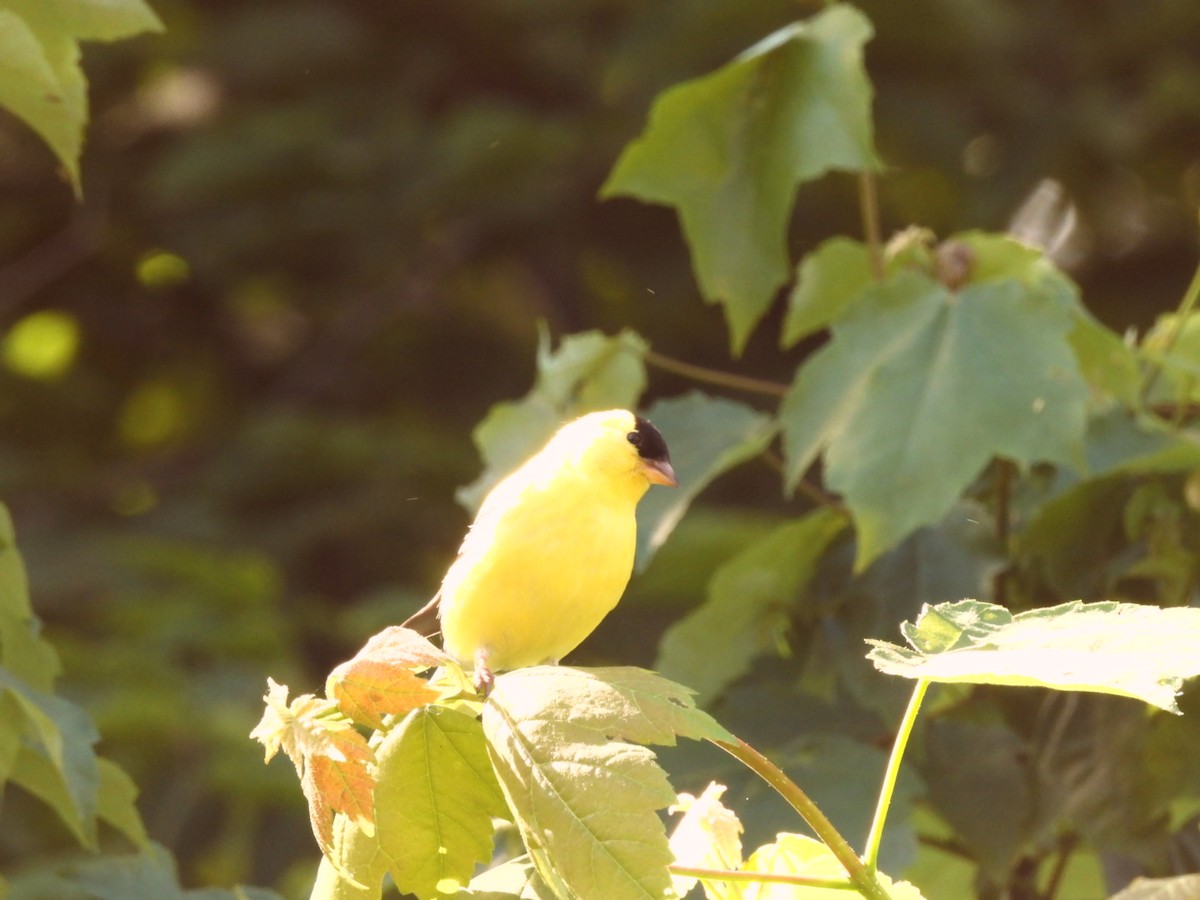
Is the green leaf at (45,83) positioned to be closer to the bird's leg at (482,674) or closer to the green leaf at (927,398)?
the bird's leg at (482,674)

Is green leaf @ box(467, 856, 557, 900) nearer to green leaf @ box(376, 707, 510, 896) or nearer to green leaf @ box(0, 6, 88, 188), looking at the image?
green leaf @ box(376, 707, 510, 896)

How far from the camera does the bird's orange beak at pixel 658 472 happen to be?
6.16 feet

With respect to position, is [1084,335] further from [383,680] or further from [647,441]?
[383,680]

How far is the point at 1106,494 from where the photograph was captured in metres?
1.95

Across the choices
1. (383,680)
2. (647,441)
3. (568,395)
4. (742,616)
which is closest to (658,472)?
(647,441)

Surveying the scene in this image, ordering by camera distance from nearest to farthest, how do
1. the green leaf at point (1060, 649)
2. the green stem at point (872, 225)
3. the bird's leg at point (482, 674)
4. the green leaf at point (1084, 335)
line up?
the green leaf at point (1060, 649) → the bird's leg at point (482, 674) → the green leaf at point (1084, 335) → the green stem at point (872, 225)

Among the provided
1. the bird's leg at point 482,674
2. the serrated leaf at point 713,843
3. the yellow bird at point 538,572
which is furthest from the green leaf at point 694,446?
the serrated leaf at point 713,843

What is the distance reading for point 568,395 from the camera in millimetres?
2365

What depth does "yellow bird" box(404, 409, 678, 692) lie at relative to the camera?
1550mm

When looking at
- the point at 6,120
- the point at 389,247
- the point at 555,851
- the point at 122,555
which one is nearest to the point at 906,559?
the point at 555,851

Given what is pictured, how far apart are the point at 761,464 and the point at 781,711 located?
4.10 m

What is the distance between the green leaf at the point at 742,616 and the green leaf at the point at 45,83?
920mm

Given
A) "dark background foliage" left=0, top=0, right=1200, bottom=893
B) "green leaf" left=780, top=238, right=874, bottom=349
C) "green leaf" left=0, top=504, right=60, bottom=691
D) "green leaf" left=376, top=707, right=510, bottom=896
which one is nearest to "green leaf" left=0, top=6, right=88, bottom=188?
"green leaf" left=0, top=504, right=60, bottom=691

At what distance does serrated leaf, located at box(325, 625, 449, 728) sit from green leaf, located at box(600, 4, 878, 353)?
44.7 inches
